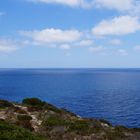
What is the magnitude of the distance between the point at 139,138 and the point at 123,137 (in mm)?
1426

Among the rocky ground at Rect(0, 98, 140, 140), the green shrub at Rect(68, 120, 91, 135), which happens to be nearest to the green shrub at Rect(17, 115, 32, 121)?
the rocky ground at Rect(0, 98, 140, 140)

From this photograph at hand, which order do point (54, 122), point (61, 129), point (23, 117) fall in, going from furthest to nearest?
point (23, 117)
point (54, 122)
point (61, 129)

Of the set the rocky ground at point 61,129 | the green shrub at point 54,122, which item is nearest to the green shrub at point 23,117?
the rocky ground at point 61,129

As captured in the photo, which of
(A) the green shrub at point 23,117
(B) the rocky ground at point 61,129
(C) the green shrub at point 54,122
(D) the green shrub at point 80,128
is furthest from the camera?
(A) the green shrub at point 23,117

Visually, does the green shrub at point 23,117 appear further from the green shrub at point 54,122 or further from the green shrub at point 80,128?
the green shrub at point 80,128

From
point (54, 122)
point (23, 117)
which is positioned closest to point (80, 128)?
point (54, 122)

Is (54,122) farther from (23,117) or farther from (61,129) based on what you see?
(23,117)

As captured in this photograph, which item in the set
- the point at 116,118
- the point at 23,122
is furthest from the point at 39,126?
the point at 116,118

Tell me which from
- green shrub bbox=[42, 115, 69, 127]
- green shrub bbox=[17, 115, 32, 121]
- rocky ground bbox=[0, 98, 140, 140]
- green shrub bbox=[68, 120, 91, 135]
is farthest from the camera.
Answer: green shrub bbox=[17, 115, 32, 121]

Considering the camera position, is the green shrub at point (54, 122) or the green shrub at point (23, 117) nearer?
the green shrub at point (54, 122)

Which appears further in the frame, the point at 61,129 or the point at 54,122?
the point at 54,122

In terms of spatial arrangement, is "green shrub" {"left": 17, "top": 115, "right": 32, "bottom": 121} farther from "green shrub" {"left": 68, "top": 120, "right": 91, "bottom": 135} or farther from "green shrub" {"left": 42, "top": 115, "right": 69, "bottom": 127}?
"green shrub" {"left": 68, "top": 120, "right": 91, "bottom": 135}

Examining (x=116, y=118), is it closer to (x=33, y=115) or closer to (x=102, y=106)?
(x=102, y=106)

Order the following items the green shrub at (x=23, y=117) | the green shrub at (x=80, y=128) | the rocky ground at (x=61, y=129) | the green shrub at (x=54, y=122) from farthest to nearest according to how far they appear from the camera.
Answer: the green shrub at (x=23, y=117) → the green shrub at (x=54, y=122) → the green shrub at (x=80, y=128) → the rocky ground at (x=61, y=129)
